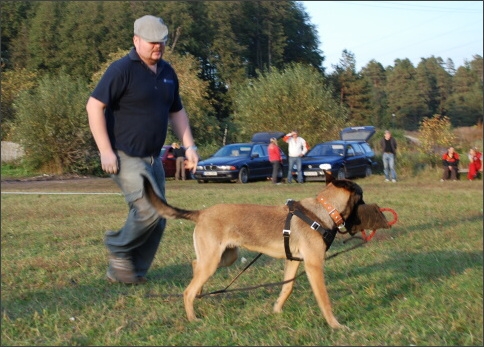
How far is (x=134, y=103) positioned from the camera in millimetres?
5742

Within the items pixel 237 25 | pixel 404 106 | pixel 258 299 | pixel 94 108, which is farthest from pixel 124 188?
pixel 404 106

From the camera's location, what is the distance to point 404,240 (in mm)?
9172

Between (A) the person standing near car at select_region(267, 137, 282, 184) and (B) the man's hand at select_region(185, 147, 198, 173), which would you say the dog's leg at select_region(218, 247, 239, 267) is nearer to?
(B) the man's hand at select_region(185, 147, 198, 173)

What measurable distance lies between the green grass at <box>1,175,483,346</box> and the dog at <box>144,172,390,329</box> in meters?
0.32

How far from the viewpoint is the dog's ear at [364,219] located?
5.56 m

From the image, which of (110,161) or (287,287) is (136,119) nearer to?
(110,161)

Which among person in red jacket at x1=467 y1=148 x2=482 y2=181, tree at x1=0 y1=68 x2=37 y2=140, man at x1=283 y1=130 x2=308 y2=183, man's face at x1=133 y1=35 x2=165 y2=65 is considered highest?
tree at x1=0 y1=68 x2=37 y2=140

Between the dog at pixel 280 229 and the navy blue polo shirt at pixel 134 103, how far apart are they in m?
0.45

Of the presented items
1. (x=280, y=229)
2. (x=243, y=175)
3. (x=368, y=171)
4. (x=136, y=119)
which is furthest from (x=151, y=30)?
(x=368, y=171)

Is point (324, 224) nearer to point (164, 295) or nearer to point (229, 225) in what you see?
point (229, 225)

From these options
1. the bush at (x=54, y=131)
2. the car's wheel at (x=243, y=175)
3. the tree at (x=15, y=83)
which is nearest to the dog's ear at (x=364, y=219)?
the car's wheel at (x=243, y=175)

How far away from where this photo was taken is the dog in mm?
5188

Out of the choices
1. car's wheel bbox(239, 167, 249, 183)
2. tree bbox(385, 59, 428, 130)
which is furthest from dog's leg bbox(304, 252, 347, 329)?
tree bbox(385, 59, 428, 130)

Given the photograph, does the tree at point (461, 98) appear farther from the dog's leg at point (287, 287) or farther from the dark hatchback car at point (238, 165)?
the dog's leg at point (287, 287)
